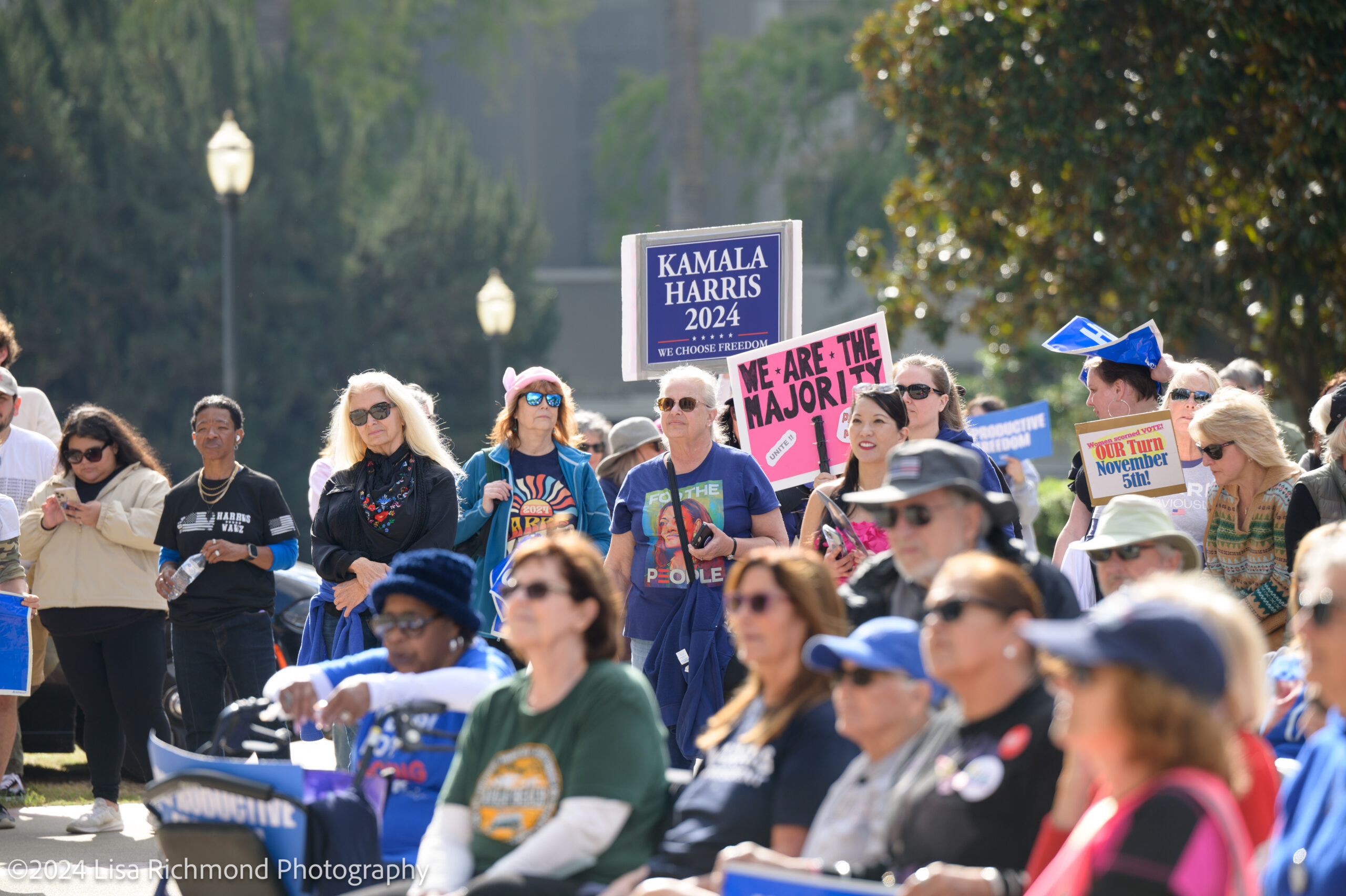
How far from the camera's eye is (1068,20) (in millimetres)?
13570

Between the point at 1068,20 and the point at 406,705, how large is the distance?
11.3m

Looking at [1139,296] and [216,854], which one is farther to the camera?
[1139,296]

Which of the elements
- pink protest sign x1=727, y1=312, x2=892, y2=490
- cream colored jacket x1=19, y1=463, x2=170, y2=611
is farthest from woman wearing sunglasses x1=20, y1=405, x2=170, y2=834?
pink protest sign x1=727, y1=312, x2=892, y2=490

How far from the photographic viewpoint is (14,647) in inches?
268

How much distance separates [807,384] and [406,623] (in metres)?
3.38

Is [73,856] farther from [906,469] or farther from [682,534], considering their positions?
[906,469]

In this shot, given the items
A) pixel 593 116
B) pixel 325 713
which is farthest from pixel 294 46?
pixel 325 713

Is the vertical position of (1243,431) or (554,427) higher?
(554,427)

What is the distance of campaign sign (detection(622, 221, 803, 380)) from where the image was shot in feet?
26.5

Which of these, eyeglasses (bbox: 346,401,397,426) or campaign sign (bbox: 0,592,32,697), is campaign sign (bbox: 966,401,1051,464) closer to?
eyeglasses (bbox: 346,401,397,426)

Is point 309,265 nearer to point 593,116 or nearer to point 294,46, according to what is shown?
point 294,46

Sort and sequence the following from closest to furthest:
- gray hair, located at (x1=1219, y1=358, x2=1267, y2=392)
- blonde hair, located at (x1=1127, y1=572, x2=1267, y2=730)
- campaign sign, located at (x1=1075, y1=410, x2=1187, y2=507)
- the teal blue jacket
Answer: blonde hair, located at (x1=1127, y1=572, x2=1267, y2=730) → campaign sign, located at (x1=1075, y1=410, x2=1187, y2=507) → the teal blue jacket → gray hair, located at (x1=1219, y1=358, x2=1267, y2=392)

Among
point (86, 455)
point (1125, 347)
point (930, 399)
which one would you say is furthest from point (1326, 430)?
point (86, 455)

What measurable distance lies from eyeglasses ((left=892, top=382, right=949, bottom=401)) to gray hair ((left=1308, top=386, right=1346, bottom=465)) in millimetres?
1551
